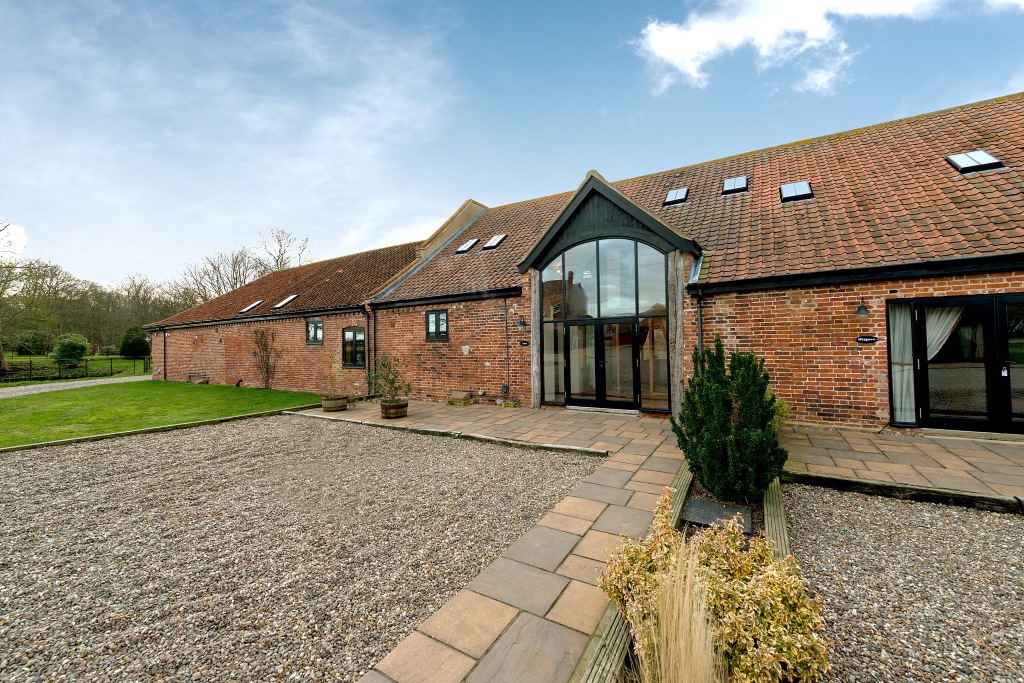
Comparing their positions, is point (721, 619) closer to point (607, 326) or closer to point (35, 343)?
point (607, 326)

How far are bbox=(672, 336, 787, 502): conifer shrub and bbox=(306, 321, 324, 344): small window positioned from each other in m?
13.8

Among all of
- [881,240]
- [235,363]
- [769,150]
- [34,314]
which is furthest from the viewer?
[34,314]

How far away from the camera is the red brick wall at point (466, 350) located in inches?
388

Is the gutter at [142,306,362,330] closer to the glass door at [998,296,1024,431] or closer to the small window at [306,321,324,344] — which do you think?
the small window at [306,321,324,344]

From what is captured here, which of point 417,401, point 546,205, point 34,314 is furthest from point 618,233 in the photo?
point 34,314

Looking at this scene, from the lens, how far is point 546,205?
44.4 feet

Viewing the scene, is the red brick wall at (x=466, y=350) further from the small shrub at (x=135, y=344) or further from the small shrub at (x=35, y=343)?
the small shrub at (x=35, y=343)

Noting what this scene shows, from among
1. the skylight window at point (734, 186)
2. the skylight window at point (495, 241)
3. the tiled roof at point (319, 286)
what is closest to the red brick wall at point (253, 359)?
the tiled roof at point (319, 286)

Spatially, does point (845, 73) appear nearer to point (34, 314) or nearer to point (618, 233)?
point (618, 233)

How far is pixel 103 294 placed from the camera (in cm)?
3047

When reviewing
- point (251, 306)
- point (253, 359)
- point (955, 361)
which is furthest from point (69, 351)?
point (955, 361)

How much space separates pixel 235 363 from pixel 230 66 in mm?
13376

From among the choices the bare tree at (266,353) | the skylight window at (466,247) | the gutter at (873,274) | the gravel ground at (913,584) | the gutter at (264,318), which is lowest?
the gravel ground at (913,584)

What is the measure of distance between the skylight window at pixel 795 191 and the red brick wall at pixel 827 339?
314cm
